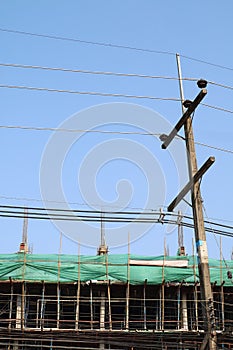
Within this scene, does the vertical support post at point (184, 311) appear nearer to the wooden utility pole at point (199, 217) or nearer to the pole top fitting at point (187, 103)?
the wooden utility pole at point (199, 217)

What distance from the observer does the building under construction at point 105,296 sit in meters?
20.7

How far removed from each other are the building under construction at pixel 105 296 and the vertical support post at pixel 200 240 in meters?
9.54

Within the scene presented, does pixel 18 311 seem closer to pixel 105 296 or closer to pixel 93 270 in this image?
pixel 93 270

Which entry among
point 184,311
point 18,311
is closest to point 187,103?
point 184,311

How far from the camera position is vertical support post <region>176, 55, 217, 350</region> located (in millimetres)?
10758

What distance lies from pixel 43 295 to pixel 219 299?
25.5 feet

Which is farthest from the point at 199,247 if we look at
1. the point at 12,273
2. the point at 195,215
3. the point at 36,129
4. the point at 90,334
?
the point at 12,273

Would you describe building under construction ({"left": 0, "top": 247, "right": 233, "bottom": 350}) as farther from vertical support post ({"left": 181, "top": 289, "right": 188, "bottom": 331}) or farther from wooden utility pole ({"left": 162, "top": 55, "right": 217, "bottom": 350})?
wooden utility pole ({"left": 162, "top": 55, "right": 217, "bottom": 350})

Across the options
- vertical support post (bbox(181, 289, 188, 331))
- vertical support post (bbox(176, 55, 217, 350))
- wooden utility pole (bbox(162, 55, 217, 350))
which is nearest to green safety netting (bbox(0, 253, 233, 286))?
vertical support post (bbox(181, 289, 188, 331))

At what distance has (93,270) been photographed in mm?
21812

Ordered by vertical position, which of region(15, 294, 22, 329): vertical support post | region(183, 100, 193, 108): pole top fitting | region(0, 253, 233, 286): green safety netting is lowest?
region(15, 294, 22, 329): vertical support post

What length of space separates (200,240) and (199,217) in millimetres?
533

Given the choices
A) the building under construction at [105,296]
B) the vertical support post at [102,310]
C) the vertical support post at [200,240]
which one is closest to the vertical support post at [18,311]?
the building under construction at [105,296]

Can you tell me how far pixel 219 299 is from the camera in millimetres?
23031
